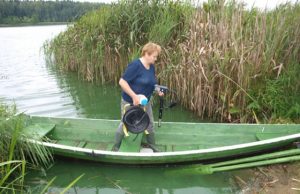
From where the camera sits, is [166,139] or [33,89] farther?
[33,89]

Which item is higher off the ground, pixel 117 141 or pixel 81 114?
pixel 117 141

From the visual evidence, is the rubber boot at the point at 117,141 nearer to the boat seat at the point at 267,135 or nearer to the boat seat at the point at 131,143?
the boat seat at the point at 131,143

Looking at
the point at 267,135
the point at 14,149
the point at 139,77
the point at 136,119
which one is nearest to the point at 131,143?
the point at 136,119

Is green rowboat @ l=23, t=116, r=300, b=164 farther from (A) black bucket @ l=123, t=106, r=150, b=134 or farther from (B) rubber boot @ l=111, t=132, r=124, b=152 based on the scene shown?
(A) black bucket @ l=123, t=106, r=150, b=134

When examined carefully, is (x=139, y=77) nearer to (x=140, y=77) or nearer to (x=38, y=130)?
(x=140, y=77)

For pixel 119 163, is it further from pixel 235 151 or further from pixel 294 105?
pixel 294 105

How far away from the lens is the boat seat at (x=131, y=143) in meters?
4.57

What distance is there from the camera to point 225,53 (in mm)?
5766

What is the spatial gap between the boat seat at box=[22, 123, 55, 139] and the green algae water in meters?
0.45

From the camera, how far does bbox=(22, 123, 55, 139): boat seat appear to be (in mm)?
4309

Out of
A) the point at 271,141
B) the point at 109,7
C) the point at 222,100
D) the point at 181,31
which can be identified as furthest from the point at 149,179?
the point at 109,7

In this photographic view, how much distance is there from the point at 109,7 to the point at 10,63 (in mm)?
8094

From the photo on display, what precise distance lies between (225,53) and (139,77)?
216 centimetres

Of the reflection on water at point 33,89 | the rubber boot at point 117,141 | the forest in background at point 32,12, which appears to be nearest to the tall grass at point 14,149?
the rubber boot at point 117,141
